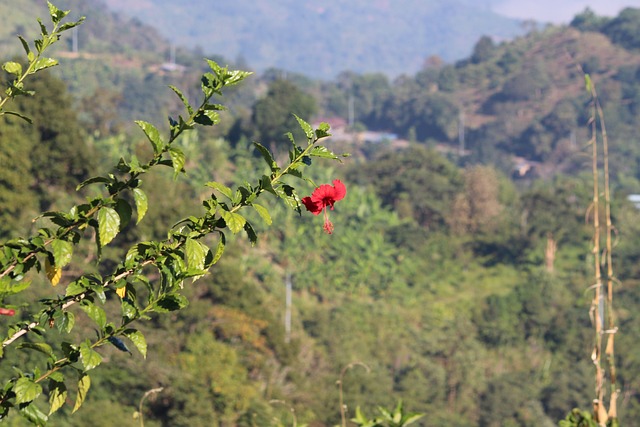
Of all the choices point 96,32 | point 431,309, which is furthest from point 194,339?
point 96,32

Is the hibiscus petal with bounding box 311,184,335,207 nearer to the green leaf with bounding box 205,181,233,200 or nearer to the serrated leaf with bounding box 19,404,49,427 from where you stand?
the green leaf with bounding box 205,181,233,200

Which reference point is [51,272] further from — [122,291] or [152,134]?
[152,134]

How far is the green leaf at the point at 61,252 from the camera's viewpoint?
1.18 meters

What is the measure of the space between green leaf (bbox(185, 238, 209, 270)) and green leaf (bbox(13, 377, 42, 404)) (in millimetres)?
231

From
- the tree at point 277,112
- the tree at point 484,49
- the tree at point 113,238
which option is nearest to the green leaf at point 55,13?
the tree at point 113,238

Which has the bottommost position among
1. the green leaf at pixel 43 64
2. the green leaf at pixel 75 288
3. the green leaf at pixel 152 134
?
the green leaf at pixel 75 288

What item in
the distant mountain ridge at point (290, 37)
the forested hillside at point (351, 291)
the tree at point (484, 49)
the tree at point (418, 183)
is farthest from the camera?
the distant mountain ridge at point (290, 37)

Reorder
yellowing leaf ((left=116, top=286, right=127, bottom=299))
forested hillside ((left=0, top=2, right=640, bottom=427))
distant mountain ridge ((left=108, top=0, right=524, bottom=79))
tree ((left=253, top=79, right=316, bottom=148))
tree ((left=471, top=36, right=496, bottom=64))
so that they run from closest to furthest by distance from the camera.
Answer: yellowing leaf ((left=116, top=286, right=127, bottom=299)) < forested hillside ((left=0, top=2, right=640, bottom=427)) < tree ((left=253, top=79, right=316, bottom=148)) < tree ((left=471, top=36, right=496, bottom=64)) < distant mountain ridge ((left=108, top=0, right=524, bottom=79))

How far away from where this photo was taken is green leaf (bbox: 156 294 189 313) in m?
1.29

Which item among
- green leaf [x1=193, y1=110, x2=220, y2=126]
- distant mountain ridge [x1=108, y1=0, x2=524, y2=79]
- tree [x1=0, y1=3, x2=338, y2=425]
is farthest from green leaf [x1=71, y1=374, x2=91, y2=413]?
distant mountain ridge [x1=108, y1=0, x2=524, y2=79]

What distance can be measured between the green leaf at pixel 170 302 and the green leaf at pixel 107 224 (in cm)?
13

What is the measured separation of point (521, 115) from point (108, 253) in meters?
43.7

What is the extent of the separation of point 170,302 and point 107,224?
16 cm

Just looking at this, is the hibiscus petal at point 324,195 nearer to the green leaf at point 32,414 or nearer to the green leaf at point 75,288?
the green leaf at point 75,288
